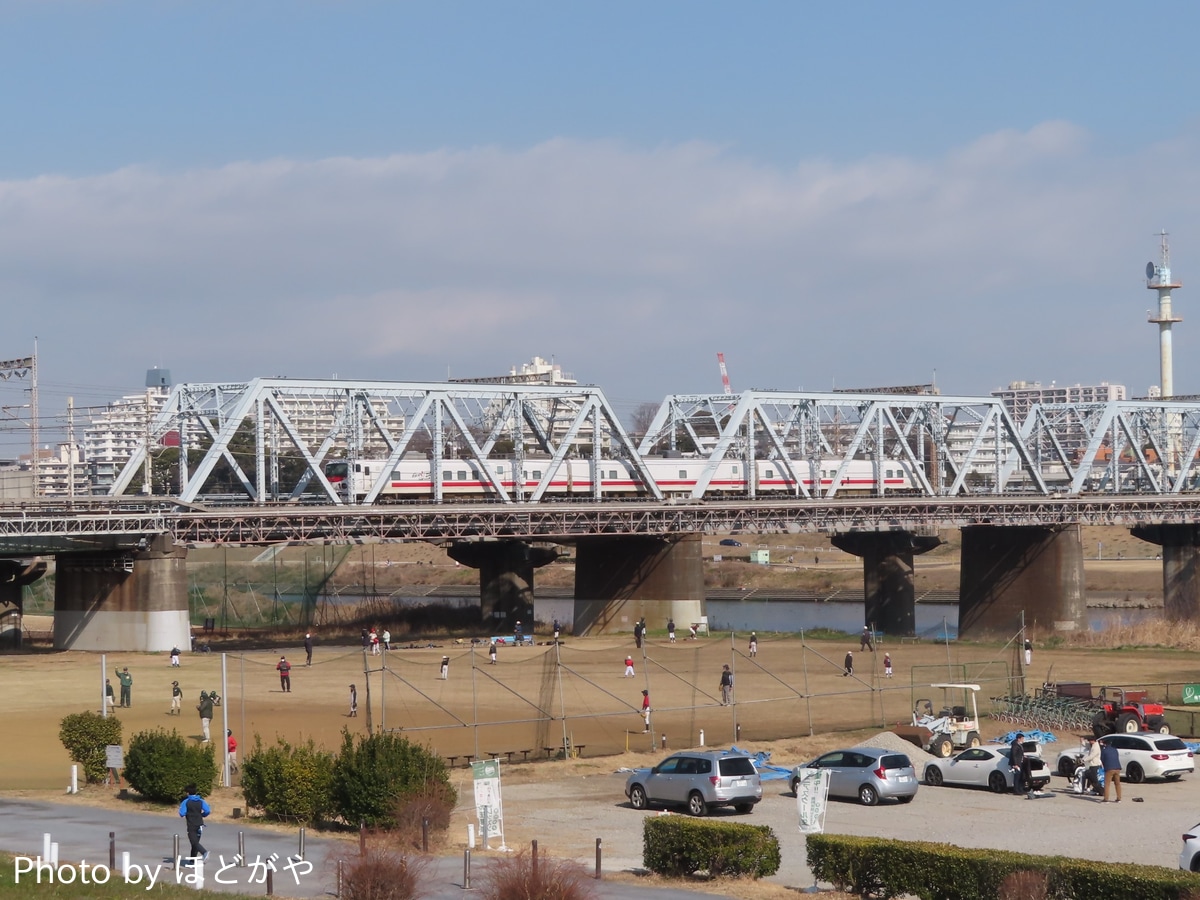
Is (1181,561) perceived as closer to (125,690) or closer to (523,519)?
(523,519)

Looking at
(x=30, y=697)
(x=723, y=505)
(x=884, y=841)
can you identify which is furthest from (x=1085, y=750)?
(x=723, y=505)

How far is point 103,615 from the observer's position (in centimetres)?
7731

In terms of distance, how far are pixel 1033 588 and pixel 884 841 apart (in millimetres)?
84964

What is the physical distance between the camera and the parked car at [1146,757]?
130 ft

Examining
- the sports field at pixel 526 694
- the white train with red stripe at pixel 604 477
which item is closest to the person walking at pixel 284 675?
the sports field at pixel 526 694

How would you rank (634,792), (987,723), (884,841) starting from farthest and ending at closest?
(987,723) < (634,792) < (884,841)

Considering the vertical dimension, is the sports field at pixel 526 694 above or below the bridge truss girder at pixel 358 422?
below

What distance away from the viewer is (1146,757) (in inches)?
1565

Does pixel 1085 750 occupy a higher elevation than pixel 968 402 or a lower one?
lower

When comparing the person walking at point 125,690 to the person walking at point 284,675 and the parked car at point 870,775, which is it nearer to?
the person walking at point 284,675

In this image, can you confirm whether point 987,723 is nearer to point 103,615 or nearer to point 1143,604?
point 103,615

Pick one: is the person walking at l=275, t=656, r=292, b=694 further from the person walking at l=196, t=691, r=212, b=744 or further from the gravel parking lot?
the gravel parking lot

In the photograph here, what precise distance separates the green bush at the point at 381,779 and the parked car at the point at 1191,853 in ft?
44.2

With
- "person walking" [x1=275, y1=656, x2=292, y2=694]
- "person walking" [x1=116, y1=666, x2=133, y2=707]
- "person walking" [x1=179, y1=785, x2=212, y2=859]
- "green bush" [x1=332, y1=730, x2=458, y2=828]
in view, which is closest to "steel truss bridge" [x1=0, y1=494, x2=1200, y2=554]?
"person walking" [x1=116, y1=666, x2=133, y2=707]
